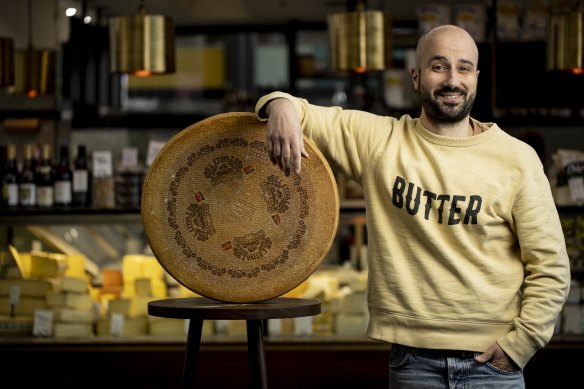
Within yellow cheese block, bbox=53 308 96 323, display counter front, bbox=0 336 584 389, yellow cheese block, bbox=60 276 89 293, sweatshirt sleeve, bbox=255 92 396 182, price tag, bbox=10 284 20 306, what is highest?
sweatshirt sleeve, bbox=255 92 396 182

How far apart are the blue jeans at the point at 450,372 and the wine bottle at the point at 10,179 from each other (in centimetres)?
353

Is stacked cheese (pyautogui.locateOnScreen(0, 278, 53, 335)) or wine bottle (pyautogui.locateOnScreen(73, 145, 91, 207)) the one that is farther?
wine bottle (pyautogui.locateOnScreen(73, 145, 91, 207))

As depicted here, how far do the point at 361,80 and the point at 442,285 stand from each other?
20.1 feet

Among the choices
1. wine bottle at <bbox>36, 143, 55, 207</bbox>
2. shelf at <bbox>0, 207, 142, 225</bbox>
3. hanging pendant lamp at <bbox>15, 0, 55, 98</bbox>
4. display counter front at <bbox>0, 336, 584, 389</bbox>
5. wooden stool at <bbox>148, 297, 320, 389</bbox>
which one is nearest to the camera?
wooden stool at <bbox>148, 297, 320, 389</bbox>

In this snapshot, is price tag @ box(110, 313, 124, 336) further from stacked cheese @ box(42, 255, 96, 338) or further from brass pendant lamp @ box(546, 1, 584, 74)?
brass pendant lamp @ box(546, 1, 584, 74)

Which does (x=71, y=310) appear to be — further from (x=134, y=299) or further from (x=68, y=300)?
(x=134, y=299)

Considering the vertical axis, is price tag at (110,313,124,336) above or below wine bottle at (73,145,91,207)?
below

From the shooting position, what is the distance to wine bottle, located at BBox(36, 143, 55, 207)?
562 centimetres

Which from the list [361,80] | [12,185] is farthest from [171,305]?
[361,80]

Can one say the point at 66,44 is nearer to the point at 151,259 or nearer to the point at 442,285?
the point at 151,259

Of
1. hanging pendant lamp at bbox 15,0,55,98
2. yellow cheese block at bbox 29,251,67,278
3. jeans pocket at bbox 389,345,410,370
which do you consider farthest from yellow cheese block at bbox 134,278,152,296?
jeans pocket at bbox 389,345,410,370

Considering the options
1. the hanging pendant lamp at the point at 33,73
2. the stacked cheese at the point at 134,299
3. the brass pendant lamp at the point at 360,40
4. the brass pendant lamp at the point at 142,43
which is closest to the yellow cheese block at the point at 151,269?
the stacked cheese at the point at 134,299

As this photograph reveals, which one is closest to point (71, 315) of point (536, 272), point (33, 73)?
point (33, 73)

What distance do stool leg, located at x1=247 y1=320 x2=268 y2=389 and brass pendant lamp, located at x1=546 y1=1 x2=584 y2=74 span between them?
3240mm
